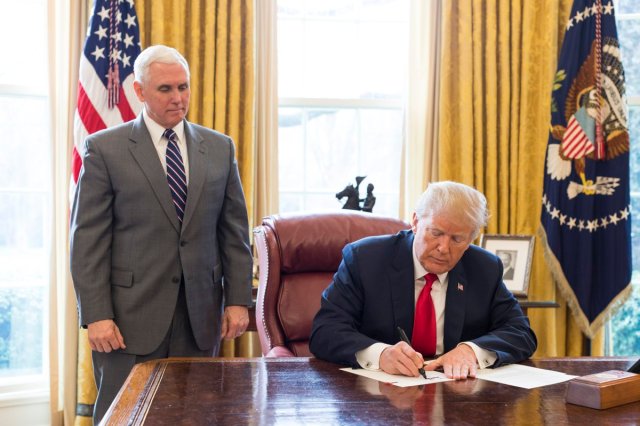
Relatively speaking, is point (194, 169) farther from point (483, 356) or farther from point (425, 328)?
point (483, 356)

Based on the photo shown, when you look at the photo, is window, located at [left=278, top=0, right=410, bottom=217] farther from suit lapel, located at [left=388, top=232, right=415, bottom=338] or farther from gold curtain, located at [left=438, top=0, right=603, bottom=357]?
suit lapel, located at [left=388, top=232, right=415, bottom=338]

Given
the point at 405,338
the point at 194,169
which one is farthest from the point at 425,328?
the point at 194,169

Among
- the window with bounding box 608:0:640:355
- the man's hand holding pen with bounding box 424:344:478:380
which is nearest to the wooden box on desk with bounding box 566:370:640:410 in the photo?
the man's hand holding pen with bounding box 424:344:478:380

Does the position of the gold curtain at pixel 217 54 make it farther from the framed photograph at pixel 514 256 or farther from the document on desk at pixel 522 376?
the document on desk at pixel 522 376

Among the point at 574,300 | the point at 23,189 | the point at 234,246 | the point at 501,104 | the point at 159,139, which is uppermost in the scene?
the point at 501,104

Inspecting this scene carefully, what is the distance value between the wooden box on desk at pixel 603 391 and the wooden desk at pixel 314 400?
0.02 m

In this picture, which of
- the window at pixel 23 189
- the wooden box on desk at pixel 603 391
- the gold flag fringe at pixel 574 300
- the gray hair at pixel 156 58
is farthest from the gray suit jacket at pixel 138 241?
the gold flag fringe at pixel 574 300

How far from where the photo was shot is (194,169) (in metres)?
2.52

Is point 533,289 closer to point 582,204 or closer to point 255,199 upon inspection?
point 582,204

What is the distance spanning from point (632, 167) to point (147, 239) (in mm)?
3126

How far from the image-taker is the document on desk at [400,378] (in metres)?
1.85

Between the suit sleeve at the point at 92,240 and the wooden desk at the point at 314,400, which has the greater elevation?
the suit sleeve at the point at 92,240

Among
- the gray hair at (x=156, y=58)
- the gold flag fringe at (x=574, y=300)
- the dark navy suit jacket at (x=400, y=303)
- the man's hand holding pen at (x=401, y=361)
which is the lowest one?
the gold flag fringe at (x=574, y=300)

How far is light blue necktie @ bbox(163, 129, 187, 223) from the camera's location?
2496mm
